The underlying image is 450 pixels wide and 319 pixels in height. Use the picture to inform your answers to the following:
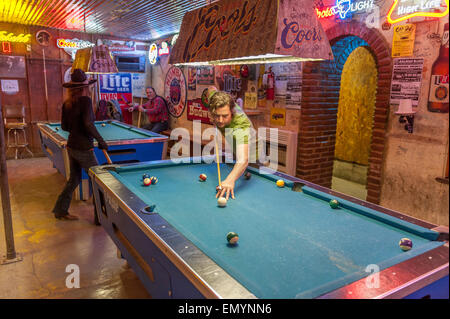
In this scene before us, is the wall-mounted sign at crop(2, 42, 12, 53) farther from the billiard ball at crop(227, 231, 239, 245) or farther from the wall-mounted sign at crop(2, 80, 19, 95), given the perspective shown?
the billiard ball at crop(227, 231, 239, 245)

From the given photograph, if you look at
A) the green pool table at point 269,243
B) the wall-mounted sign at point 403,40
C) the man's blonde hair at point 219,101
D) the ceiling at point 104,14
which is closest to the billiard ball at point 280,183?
the green pool table at point 269,243

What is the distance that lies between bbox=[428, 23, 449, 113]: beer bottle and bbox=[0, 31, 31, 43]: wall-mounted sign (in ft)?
25.3

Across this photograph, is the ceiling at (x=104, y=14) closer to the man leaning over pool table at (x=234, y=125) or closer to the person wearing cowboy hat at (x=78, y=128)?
the person wearing cowboy hat at (x=78, y=128)

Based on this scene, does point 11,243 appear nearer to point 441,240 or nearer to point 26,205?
point 26,205

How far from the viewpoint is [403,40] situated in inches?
135

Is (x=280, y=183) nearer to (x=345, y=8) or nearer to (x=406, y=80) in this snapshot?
(x=406, y=80)

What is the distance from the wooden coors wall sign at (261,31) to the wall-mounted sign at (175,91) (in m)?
5.44

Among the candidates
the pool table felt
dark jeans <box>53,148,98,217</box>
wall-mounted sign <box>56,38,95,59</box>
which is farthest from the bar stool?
the pool table felt

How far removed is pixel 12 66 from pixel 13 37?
1.98ft

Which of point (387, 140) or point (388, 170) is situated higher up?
point (387, 140)

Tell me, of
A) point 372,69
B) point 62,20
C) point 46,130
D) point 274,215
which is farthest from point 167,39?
point 274,215

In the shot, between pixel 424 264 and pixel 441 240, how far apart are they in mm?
362

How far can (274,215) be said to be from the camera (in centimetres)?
203

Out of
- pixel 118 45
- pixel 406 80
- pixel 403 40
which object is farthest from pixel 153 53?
pixel 406 80
